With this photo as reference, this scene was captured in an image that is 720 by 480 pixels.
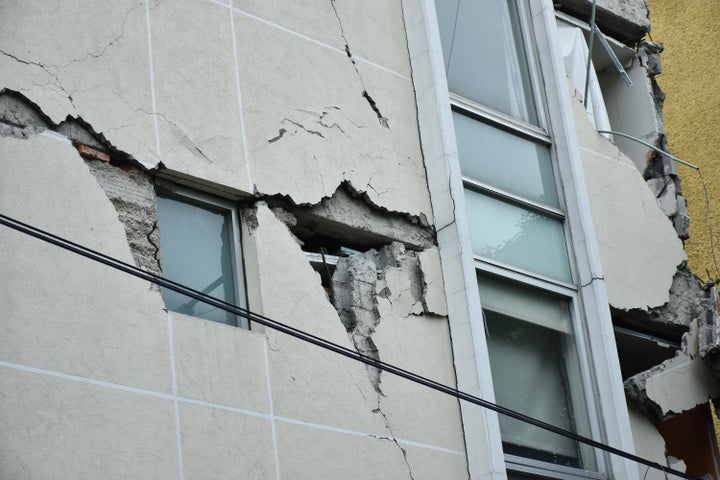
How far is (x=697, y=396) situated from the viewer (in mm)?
10062

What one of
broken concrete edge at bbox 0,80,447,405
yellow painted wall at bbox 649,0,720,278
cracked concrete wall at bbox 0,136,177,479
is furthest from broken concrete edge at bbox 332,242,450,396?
yellow painted wall at bbox 649,0,720,278

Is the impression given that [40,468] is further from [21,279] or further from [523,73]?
[523,73]

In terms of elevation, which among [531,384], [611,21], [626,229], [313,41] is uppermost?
[611,21]

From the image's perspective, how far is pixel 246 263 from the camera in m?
7.80

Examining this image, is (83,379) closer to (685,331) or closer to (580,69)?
(685,331)

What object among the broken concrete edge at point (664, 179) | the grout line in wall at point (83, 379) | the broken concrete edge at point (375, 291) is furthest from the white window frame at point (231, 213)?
the broken concrete edge at point (664, 179)

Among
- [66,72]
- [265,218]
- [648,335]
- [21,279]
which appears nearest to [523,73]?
[648,335]

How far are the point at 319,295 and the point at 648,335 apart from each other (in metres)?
4.00

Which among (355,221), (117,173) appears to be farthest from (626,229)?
(117,173)

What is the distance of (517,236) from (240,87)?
2635 millimetres

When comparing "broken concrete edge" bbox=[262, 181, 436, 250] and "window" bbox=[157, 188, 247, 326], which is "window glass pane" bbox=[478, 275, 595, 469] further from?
"window" bbox=[157, 188, 247, 326]

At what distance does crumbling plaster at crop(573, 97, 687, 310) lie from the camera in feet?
34.1

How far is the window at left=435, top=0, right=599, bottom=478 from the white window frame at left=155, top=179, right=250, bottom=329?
196 cm

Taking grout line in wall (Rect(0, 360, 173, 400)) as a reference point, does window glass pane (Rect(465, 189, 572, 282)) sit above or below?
above
